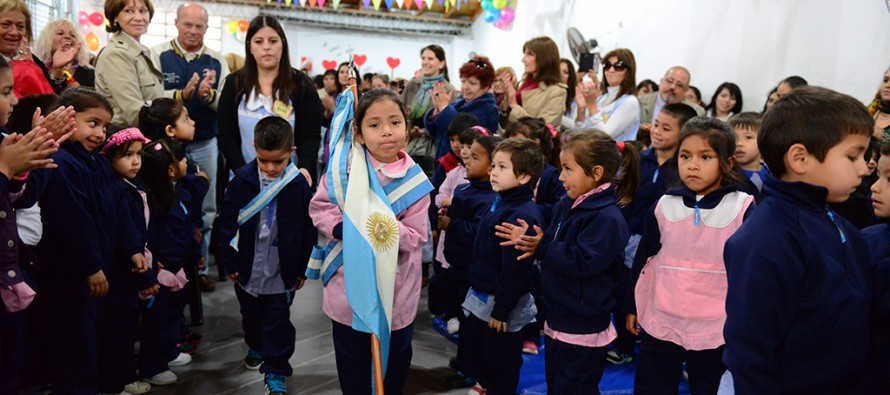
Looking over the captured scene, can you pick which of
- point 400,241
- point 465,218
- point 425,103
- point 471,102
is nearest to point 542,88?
point 471,102

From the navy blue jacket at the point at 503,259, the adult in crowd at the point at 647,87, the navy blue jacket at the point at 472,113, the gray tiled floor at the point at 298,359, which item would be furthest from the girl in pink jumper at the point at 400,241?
the adult in crowd at the point at 647,87

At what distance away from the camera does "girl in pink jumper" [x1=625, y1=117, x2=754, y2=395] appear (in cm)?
202

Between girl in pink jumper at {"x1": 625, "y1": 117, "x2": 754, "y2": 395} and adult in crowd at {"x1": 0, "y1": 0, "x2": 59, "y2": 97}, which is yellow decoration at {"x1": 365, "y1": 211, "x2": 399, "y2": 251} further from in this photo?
adult in crowd at {"x1": 0, "y1": 0, "x2": 59, "y2": 97}

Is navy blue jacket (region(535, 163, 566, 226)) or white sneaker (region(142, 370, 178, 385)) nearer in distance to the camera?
white sneaker (region(142, 370, 178, 385))

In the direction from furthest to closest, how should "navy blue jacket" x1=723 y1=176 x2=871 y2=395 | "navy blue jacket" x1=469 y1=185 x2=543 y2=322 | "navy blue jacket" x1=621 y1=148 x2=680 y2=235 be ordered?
"navy blue jacket" x1=621 y1=148 x2=680 y2=235 < "navy blue jacket" x1=469 y1=185 x2=543 y2=322 < "navy blue jacket" x1=723 y1=176 x2=871 y2=395

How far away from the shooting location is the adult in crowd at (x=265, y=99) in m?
2.93

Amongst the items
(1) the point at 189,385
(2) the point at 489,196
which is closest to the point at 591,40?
(2) the point at 489,196

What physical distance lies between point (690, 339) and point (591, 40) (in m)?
6.02

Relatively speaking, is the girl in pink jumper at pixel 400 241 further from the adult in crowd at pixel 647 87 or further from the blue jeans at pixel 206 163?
the adult in crowd at pixel 647 87

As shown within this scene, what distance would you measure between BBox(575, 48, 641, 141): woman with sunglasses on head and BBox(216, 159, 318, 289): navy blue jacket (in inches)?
79.6

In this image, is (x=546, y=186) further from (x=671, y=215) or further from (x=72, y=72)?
(x=72, y=72)

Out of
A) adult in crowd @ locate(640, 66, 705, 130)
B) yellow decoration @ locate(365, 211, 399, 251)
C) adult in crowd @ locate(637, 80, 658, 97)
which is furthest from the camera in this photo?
adult in crowd @ locate(637, 80, 658, 97)

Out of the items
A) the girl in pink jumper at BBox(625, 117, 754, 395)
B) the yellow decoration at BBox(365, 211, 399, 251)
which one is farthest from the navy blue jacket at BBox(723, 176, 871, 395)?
the yellow decoration at BBox(365, 211, 399, 251)

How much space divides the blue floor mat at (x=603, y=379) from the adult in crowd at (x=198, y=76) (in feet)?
7.04
